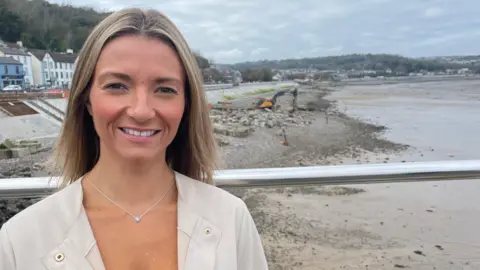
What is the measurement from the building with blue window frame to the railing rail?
23177 millimetres

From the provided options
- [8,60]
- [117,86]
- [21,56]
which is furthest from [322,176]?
[21,56]

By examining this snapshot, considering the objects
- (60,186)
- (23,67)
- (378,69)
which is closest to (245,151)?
(23,67)

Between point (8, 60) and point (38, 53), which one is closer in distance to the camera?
point (8, 60)

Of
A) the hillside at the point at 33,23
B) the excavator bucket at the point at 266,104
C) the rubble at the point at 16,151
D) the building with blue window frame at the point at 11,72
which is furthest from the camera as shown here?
the excavator bucket at the point at 266,104

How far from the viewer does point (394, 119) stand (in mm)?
32719

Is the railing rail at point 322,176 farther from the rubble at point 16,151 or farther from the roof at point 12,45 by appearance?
the roof at point 12,45

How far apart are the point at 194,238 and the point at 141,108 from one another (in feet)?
1.23

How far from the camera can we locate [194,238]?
1087 mm

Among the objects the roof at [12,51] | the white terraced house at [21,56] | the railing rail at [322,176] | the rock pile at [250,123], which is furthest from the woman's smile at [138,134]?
the roof at [12,51]

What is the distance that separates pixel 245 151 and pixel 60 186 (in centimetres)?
1761

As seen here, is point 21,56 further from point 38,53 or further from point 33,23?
point 33,23

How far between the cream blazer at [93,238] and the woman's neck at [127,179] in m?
0.06

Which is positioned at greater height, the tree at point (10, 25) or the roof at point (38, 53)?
the tree at point (10, 25)

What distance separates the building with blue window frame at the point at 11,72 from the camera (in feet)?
71.7
